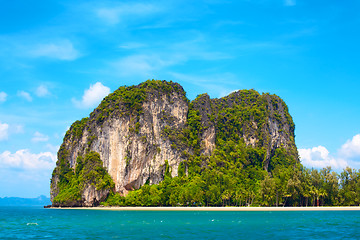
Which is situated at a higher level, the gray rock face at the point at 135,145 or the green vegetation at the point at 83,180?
the gray rock face at the point at 135,145

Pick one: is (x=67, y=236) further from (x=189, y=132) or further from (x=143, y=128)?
(x=189, y=132)

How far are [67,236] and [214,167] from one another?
97.0 meters

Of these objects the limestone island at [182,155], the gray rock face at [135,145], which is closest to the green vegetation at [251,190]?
the limestone island at [182,155]

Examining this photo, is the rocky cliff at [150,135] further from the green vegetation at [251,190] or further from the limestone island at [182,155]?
the green vegetation at [251,190]

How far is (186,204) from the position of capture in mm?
111562

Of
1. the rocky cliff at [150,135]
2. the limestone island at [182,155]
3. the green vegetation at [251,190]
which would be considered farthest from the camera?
the rocky cliff at [150,135]

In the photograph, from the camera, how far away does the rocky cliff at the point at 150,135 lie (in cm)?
12900

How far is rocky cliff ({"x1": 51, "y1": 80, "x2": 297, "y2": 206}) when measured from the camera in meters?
129

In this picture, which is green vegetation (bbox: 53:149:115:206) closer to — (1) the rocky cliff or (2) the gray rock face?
(1) the rocky cliff

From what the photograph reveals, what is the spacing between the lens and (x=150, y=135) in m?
134

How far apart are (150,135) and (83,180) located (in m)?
29.2

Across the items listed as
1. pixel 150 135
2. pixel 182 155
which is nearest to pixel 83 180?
pixel 150 135

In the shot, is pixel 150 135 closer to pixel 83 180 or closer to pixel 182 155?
pixel 182 155

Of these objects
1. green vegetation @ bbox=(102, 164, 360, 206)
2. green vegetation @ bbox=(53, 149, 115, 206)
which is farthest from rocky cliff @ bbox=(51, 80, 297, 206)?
green vegetation @ bbox=(102, 164, 360, 206)
